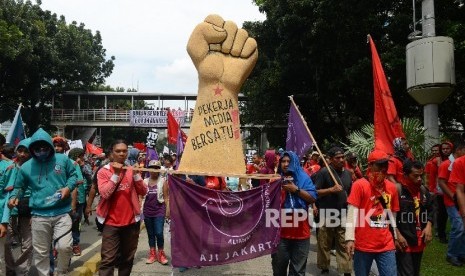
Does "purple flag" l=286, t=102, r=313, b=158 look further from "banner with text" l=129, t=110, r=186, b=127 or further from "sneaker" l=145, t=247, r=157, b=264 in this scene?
"banner with text" l=129, t=110, r=186, b=127

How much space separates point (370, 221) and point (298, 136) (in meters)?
2.54

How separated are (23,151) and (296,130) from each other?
12.5 feet

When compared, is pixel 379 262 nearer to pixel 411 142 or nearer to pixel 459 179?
pixel 459 179

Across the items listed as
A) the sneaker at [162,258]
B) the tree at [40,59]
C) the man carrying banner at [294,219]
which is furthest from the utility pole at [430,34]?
the tree at [40,59]

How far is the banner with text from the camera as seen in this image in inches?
1439

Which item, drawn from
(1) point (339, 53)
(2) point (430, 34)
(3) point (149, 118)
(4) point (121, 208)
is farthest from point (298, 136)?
(3) point (149, 118)

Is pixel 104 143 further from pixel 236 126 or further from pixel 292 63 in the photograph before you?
pixel 236 126

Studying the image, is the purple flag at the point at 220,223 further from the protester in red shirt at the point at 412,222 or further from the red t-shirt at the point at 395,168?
the red t-shirt at the point at 395,168

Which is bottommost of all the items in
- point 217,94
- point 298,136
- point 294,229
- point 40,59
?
point 294,229

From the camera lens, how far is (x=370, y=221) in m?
4.54

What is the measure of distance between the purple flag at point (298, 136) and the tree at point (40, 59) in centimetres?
2090

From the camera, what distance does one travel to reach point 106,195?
511cm

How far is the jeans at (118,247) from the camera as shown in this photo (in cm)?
509

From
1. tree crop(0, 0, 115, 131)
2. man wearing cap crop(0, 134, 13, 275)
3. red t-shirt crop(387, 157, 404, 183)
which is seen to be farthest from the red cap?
tree crop(0, 0, 115, 131)
